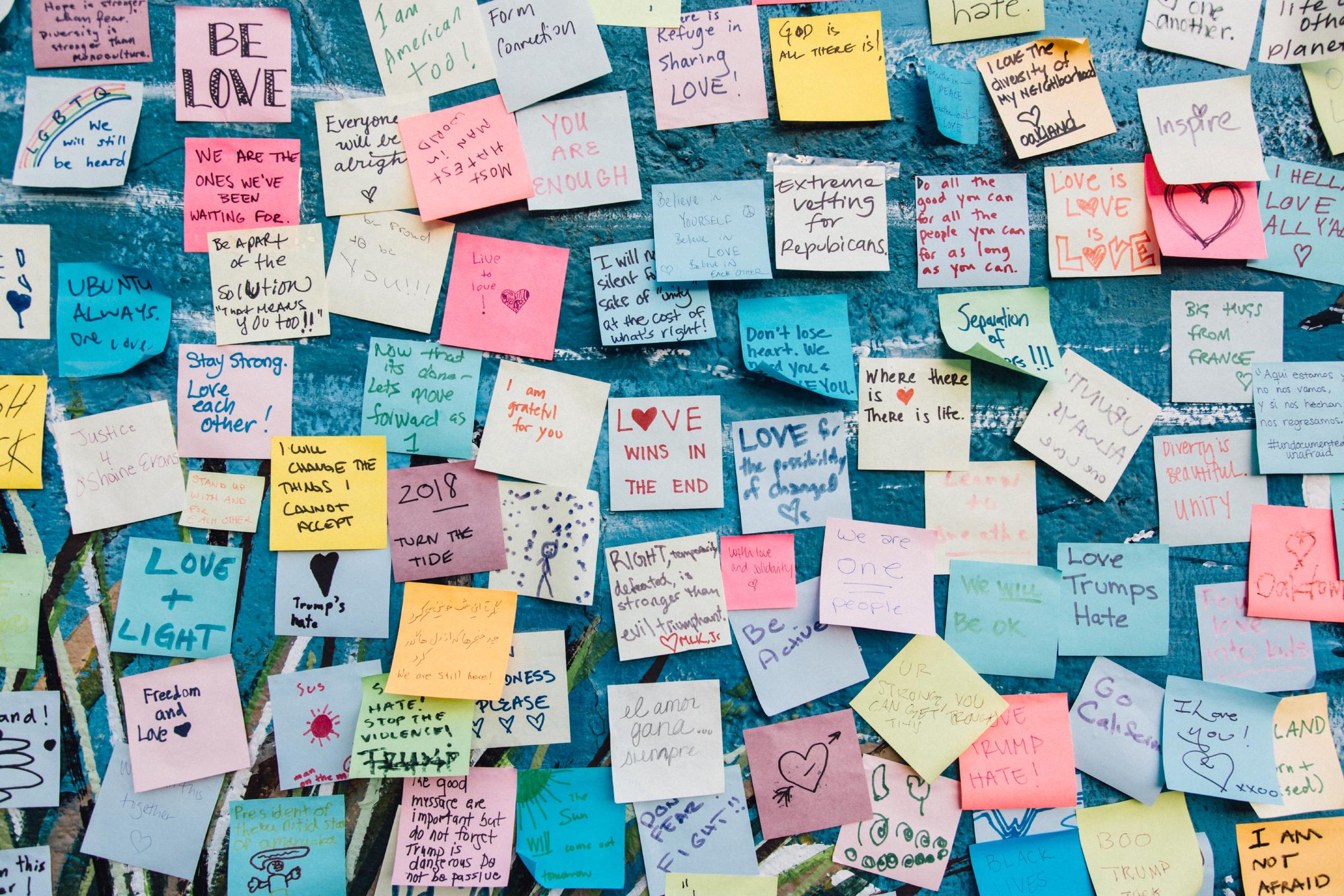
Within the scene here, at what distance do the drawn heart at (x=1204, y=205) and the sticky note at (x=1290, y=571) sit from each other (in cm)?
45

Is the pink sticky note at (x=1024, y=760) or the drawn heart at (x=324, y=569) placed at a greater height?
the drawn heart at (x=324, y=569)

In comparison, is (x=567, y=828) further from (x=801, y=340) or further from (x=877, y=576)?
(x=801, y=340)

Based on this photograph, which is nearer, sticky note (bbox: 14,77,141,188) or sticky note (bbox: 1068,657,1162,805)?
sticky note (bbox: 14,77,141,188)

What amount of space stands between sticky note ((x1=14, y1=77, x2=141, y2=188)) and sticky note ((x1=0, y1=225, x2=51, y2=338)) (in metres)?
0.08

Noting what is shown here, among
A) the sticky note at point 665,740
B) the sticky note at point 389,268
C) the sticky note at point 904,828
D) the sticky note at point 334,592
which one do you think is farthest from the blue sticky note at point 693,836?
the sticky note at point 389,268

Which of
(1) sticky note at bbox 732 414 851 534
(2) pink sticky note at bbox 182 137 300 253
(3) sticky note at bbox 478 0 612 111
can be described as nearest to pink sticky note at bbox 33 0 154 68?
(2) pink sticky note at bbox 182 137 300 253

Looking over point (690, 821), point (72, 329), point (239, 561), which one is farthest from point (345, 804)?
point (72, 329)

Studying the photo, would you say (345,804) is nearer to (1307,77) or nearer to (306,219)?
(306,219)

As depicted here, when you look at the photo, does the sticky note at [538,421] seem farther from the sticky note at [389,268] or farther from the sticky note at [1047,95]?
the sticky note at [1047,95]

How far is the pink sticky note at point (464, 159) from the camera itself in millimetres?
1213

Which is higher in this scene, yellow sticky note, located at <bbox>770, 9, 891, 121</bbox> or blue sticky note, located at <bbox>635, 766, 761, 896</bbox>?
yellow sticky note, located at <bbox>770, 9, 891, 121</bbox>

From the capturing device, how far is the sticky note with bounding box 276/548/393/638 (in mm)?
1238

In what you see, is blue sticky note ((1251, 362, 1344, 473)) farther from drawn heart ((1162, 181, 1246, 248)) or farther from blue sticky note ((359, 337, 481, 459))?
blue sticky note ((359, 337, 481, 459))

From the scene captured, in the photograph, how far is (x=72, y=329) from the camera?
3.97ft
